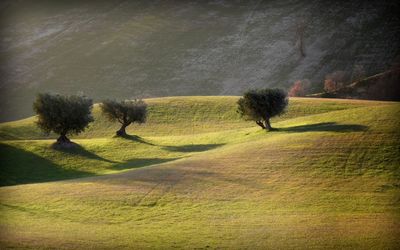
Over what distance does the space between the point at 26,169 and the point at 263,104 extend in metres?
26.8

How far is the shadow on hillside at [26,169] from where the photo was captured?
5166 centimetres

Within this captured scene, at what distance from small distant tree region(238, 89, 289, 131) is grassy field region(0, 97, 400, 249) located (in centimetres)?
208

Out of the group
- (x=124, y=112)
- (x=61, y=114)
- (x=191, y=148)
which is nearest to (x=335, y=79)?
(x=124, y=112)

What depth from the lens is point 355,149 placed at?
1711 inches

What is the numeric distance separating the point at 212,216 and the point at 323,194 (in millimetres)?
8228

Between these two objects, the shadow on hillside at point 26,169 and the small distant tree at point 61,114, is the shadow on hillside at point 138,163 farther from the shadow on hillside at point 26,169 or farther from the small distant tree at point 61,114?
the small distant tree at point 61,114

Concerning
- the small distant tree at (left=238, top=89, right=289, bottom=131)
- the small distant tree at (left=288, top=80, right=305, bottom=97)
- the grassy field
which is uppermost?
the small distant tree at (left=288, top=80, right=305, bottom=97)

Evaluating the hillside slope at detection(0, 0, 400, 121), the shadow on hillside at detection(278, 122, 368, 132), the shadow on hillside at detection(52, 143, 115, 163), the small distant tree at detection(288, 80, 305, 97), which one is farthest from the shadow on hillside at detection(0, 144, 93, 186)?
the hillside slope at detection(0, 0, 400, 121)

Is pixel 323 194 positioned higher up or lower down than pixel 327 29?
lower down

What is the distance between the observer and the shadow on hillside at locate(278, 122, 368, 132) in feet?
162

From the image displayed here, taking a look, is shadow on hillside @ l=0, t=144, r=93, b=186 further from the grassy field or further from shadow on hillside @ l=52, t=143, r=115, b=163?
shadow on hillside @ l=52, t=143, r=115, b=163

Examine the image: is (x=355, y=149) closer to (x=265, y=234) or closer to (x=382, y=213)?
(x=382, y=213)

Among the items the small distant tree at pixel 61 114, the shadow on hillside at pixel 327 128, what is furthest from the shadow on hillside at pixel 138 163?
the shadow on hillside at pixel 327 128

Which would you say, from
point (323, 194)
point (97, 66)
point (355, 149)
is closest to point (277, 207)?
point (323, 194)
